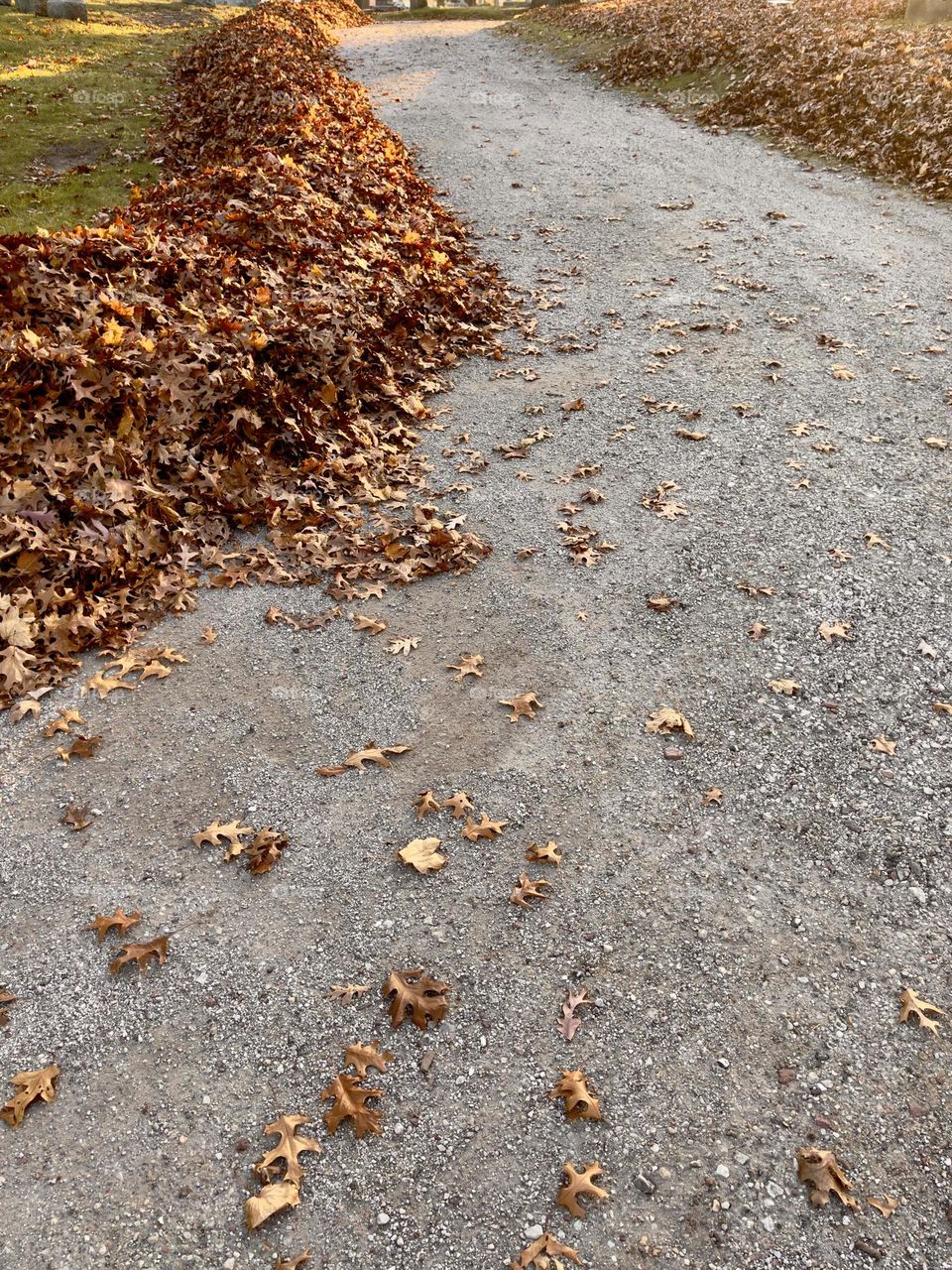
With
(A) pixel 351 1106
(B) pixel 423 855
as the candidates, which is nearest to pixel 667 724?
(B) pixel 423 855

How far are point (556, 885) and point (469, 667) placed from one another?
5.98ft

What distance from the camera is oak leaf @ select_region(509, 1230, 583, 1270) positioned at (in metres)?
3.05

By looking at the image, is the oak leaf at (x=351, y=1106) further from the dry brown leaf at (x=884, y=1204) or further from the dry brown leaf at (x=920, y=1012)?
the dry brown leaf at (x=920, y=1012)

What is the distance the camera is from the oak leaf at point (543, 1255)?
10.00ft

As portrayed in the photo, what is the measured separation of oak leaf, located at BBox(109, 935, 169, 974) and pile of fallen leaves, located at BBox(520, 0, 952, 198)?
15.6 meters

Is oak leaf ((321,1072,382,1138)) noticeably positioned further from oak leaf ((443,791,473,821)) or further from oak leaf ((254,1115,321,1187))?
oak leaf ((443,791,473,821))

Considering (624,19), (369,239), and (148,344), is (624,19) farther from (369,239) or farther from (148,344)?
(148,344)

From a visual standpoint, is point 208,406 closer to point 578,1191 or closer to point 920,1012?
point 578,1191

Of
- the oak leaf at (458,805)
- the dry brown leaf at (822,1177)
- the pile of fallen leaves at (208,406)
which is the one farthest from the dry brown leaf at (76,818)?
the dry brown leaf at (822,1177)

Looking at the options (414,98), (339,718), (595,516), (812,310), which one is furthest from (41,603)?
(414,98)

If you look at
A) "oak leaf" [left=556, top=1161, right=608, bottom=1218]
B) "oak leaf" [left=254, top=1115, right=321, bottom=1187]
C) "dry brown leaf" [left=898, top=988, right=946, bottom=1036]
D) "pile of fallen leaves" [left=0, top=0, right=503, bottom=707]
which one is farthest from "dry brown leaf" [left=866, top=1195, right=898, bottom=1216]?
"pile of fallen leaves" [left=0, top=0, right=503, bottom=707]

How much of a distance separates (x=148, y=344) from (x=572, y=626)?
A: 4571mm

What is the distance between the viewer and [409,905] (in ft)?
14.2

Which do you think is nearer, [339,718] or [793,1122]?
[793,1122]
